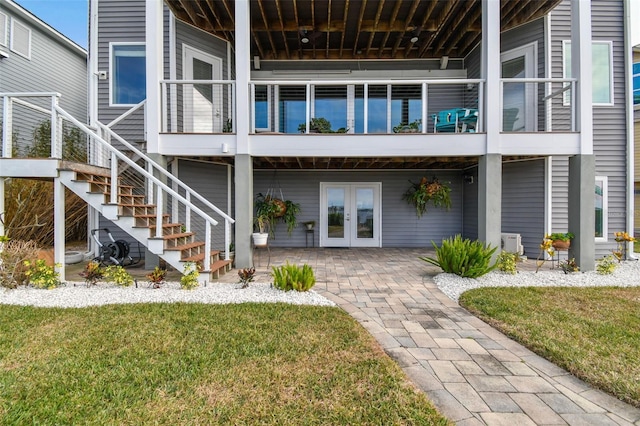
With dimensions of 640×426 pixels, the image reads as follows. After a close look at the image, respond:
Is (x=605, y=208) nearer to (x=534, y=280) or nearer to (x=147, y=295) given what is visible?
(x=534, y=280)

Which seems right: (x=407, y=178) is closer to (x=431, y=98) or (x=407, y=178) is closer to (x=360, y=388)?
(x=431, y=98)

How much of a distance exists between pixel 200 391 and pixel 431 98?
31.0 feet

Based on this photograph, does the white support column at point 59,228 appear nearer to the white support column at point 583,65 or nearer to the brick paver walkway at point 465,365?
the brick paver walkway at point 465,365

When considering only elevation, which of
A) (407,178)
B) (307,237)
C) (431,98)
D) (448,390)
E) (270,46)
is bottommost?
(448,390)

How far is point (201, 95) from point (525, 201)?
27.5 feet

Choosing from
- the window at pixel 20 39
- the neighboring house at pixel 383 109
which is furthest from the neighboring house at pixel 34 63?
the neighboring house at pixel 383 109

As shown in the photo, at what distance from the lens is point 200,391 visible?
2389 mm

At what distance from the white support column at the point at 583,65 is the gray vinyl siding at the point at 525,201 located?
4.95 ft

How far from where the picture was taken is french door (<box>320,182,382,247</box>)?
10094mm

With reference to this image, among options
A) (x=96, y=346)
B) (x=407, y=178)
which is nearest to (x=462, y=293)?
(x=96, y=346)

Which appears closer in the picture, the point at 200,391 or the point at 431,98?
the point at 200,391

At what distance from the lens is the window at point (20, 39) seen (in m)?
10.2

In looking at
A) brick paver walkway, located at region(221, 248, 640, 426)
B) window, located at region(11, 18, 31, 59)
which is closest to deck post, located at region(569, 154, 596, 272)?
brick paver walkway, located at region(221, 248, 640, 426)

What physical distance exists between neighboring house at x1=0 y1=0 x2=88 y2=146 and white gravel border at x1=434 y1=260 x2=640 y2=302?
11.9 metres
